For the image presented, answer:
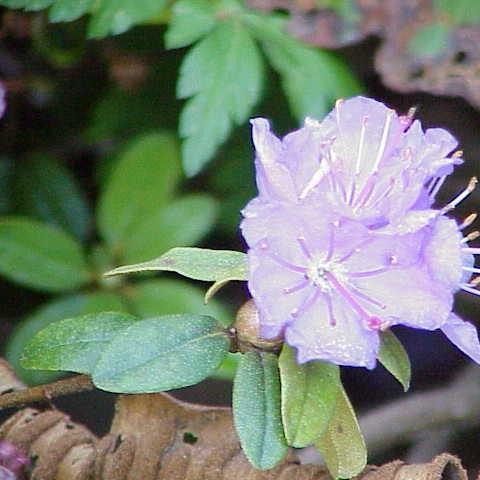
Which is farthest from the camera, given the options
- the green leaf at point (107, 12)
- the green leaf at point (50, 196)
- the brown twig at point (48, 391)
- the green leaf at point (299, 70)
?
the green leaf at point (50, 196)

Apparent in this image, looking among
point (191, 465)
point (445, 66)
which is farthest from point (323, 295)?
point (445, 66)

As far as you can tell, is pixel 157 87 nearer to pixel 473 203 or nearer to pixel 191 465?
pixel 473 203

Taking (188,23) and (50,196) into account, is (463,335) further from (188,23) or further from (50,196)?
(50,196)

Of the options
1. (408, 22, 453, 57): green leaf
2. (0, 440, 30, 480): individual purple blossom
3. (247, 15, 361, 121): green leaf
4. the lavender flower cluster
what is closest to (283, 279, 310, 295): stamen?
the lavender flower cluster

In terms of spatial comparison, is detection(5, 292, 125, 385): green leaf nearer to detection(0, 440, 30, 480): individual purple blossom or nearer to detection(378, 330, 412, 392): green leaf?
detection(0, 440, 30, 480): individual purple blossom

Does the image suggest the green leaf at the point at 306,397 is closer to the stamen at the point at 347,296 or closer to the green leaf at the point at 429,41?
the stamen at the point at 347,296

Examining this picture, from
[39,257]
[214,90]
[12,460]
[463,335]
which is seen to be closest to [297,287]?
[463,335]

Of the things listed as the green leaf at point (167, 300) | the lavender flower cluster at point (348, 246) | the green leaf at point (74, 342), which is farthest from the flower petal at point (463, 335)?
the green leaf at point (167, 300)
